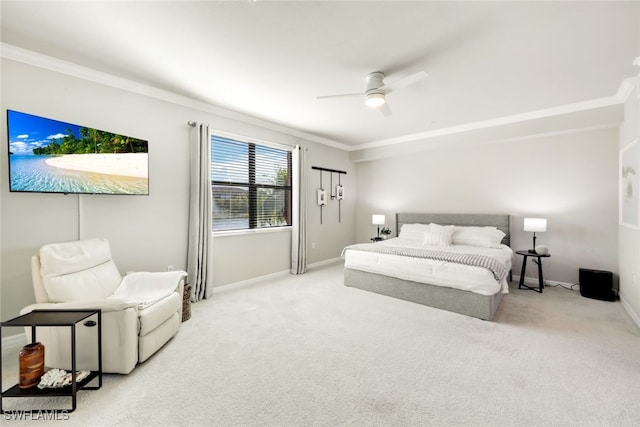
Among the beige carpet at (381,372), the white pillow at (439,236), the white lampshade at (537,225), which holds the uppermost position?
the white lampshade at (537,225)

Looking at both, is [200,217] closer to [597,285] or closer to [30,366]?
[30,366]

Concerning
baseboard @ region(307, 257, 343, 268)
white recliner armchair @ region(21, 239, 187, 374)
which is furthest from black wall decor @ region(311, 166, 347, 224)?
white recliner armchair @ region(21, 239, 187, 374)

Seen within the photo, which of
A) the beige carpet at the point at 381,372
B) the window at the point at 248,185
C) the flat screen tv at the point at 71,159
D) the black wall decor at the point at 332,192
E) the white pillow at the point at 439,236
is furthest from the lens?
the black wall decor at the point at 332,192

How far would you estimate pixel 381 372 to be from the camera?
214 cm

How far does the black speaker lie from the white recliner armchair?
5.33 m

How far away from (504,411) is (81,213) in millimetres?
4073

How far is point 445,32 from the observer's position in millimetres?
2244

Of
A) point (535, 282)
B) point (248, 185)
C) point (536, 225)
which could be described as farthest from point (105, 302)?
point (535, 282)

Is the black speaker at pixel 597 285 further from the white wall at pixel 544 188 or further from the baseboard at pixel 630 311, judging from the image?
the white wall at pixel 544 188

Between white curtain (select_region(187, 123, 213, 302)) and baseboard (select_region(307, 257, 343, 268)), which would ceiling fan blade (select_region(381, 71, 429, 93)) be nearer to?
white curtain (select_region(187, 123, 213, 302))

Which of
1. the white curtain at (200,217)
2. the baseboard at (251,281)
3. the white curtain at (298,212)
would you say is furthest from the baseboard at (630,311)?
the white curtain at (200,217)

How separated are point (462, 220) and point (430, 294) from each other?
2306 millimetres

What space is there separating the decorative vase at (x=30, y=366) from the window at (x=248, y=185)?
8.01ft

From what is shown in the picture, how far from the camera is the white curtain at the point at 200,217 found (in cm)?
371
